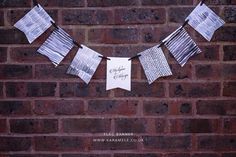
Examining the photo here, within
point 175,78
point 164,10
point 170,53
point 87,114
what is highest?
point 164,10

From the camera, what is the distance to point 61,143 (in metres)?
1.95

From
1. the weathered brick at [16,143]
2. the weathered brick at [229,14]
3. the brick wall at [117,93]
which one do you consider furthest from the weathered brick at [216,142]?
the weathered brick at [16,143]

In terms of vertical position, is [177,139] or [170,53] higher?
[170,53]

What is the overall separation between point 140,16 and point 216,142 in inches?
28.9

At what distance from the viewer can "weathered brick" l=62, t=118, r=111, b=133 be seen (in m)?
1.93

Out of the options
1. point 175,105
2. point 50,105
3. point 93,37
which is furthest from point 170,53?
point 50,105

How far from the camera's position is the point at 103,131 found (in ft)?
6.34

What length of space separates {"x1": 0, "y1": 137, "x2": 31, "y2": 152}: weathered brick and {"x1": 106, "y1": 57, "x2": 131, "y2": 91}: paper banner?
0.52 metres

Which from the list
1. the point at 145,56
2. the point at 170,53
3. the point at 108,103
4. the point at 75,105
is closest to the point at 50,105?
the point at 75,105

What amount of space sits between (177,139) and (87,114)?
0.47 meters

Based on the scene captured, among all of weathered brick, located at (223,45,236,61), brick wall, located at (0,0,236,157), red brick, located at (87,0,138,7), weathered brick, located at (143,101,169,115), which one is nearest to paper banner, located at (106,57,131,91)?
brick wall, located at (0,0,236,157)

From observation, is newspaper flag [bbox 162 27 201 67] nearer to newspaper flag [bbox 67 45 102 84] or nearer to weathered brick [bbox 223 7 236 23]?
weathered brick [bbox 223 7 236 23]

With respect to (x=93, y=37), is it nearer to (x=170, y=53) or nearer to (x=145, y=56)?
(x=145, y=56)

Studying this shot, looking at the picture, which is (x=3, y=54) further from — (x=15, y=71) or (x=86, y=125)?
(x=86, y=125)
